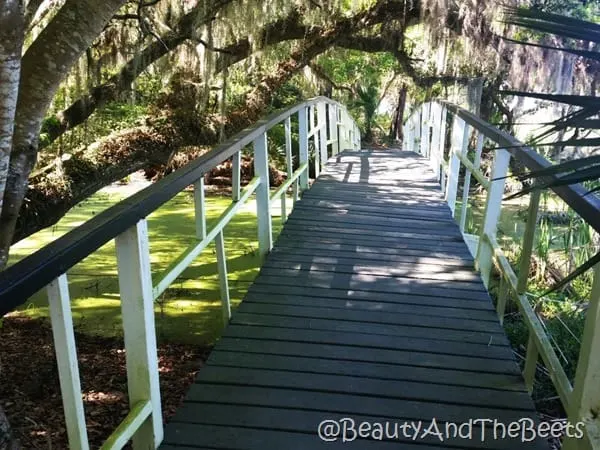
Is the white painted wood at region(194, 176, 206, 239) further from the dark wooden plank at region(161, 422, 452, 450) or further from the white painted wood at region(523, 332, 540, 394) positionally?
the white painted wood at region(523, 332, 540, 394)

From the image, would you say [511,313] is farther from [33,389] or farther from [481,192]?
[481,192]

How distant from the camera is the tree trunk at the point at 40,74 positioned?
113 inches

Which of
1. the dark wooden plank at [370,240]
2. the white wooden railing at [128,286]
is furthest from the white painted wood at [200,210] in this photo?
the dark wooden plank at [370,240]

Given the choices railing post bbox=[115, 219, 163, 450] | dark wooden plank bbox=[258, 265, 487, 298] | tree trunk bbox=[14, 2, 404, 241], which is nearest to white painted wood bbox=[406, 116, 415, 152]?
tree trunk bbox=[14, 2, 404, 241]

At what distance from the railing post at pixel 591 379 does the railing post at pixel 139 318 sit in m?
1.26

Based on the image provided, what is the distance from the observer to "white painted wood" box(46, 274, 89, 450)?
1323 mm

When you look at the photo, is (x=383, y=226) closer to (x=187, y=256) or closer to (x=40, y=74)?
(x=187, y=256)

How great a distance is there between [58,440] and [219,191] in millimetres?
10133

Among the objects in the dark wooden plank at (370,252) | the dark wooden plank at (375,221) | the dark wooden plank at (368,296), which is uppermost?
the dark wooden plank at (375,221)

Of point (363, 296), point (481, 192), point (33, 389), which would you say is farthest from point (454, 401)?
point (481, 192)

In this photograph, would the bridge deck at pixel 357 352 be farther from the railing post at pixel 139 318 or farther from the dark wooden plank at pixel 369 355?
the railing post at pixel 139 318

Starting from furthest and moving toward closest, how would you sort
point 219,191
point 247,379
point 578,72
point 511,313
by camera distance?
1. point 219,191
2. point 578,72
3. point 511,313
4. point 247,379

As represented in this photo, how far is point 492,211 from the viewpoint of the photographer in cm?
332

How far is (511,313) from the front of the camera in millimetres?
5461
